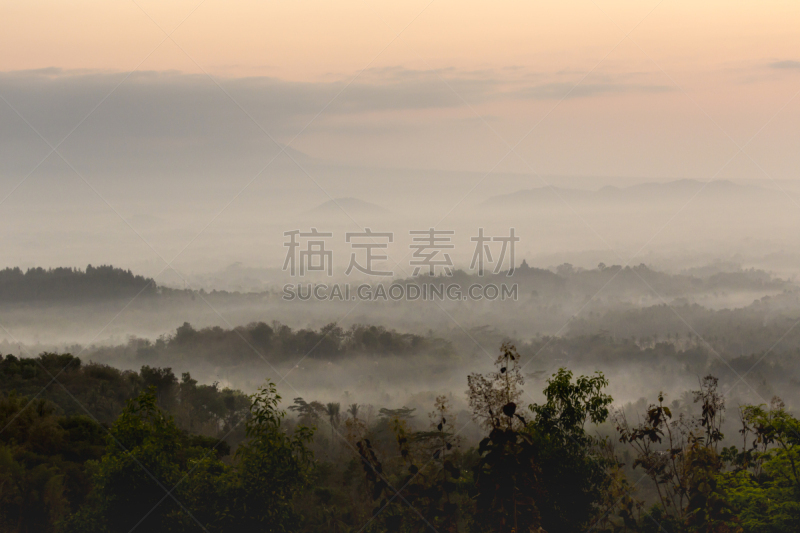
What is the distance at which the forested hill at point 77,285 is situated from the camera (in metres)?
109

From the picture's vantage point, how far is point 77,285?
10975 centimetres

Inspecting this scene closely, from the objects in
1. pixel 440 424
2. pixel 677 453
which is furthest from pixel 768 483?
pixel 440 424

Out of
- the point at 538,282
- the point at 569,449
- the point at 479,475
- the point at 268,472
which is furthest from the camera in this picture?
the point at 538,282

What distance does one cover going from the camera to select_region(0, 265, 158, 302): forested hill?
109 m

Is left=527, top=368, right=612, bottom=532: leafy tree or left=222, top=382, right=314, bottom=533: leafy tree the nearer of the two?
left=222, top=382, right=314, bottom=533: leafy tree

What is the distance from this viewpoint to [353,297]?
95438 mm

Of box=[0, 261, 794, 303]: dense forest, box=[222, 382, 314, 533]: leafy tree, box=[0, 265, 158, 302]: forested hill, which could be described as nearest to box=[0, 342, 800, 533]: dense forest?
box=[222, 382, 314, 533]: leafy tree

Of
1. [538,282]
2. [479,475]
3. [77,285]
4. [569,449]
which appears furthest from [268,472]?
[77,285]

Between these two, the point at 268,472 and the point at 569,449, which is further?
the point at 569,449

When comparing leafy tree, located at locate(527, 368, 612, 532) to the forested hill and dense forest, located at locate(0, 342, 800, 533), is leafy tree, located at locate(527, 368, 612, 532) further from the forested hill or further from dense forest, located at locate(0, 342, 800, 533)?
the forested hill

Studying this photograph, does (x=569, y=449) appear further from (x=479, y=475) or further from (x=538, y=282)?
(x=538, y=282)

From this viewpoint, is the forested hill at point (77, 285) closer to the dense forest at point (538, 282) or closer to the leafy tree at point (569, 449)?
the dense forest at point (538, 282)

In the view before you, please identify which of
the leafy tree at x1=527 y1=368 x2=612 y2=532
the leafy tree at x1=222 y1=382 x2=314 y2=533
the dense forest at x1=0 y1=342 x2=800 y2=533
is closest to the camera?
the dense forest at x1=0 y1=342 x2=800 y2=533

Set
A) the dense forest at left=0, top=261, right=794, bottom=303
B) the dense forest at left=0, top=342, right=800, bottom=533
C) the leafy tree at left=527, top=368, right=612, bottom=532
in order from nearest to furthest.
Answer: the dense forest at left=0, top=342, right=800, bottom=533
the leafy tree at left=527, top=368, right=612, bottom=532
the dense forest at left=0, top=261, right=794, bottom=303
